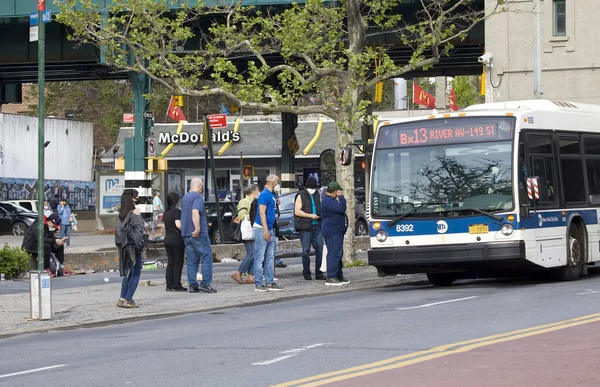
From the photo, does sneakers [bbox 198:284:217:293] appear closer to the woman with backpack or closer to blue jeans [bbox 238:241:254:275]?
blue jeans [bbox 238:241:254:275]

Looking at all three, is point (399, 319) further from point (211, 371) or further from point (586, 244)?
point (586, 244)

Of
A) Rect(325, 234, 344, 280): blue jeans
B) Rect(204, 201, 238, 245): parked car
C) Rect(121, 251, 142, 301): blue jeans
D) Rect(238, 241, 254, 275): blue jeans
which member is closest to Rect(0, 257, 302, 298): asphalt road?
Rect(238, 241, 254, 275): blue jeans

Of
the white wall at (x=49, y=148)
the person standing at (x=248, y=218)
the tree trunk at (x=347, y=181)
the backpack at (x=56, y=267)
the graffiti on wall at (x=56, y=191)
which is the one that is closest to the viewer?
the person standing at (x=248, y=218)

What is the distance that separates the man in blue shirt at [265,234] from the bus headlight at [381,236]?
177 cm

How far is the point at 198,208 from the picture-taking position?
19203 millimetres

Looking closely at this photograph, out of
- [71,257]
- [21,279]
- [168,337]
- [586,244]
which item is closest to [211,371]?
[168,337]

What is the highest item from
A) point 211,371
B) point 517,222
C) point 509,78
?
point 509,78

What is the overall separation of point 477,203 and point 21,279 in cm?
1073

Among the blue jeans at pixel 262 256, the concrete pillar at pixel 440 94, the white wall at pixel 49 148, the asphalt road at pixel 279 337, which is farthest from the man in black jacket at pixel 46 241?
the concrete pillar at pixel 440 94

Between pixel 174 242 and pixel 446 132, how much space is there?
16.2 feet

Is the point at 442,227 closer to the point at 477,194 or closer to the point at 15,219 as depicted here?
the point at 477,194

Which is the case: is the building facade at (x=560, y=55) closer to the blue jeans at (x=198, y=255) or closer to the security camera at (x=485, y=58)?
the security camera at (x=485, y=58)

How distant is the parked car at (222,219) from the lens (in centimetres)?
3572

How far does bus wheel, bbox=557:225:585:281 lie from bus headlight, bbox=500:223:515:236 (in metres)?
1.86
